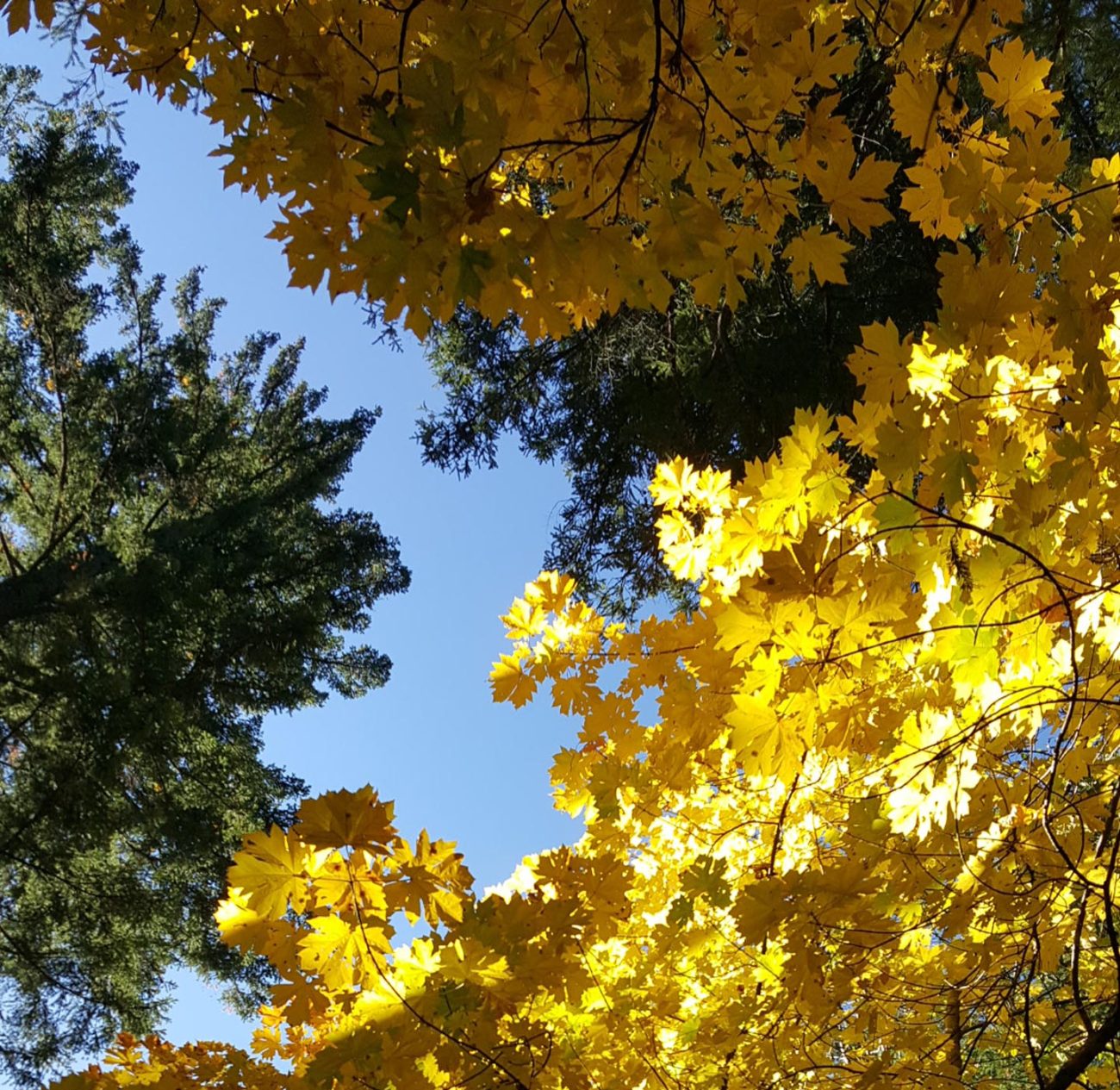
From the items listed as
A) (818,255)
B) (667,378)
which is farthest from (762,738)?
(667,378)

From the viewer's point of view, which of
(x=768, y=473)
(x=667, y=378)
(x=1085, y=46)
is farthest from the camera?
(x=667, y=378)

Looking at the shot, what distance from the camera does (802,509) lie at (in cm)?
161

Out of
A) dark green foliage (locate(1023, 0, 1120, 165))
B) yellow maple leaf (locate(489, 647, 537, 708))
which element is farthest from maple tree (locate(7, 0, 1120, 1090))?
dark green foliage (locate(1023, 0, 1120, 165))

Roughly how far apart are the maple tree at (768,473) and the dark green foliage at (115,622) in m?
4.35

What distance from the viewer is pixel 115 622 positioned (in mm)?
6281

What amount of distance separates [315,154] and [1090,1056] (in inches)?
73.6

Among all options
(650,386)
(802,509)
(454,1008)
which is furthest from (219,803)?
(802,509)

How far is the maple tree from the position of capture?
131 cm

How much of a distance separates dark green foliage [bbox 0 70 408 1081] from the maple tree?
4.35m

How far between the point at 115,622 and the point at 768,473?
19.2 ft

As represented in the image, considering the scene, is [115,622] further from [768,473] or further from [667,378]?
[768,473]

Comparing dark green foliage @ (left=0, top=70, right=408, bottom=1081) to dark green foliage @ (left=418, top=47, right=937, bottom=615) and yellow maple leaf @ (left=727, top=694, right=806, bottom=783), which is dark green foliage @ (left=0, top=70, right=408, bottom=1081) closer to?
dark green foliage @ (left=418, top=47, right=937, bottom=615)

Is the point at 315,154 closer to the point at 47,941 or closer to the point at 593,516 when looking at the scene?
the point at 593,516

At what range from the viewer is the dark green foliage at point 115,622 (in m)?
5.88
